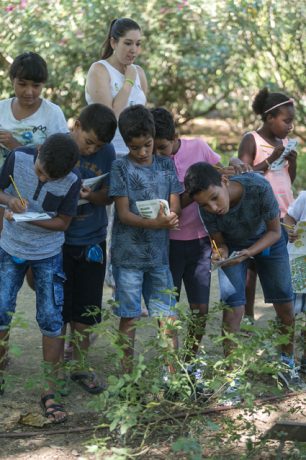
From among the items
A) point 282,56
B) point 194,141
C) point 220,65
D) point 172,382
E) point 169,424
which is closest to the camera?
point 172,382

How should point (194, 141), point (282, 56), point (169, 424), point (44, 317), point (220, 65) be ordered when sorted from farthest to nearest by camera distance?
point (220, 65) → point (282, 56) → point (194, 141) → point (44, 317) → point (169, 424)

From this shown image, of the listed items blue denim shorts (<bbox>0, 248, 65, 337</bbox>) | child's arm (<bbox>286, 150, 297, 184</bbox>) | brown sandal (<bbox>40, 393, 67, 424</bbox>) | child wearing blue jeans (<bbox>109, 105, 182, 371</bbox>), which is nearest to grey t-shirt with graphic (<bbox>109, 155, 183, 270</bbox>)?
child wearing blue jeans (<bbox>109, 105, 182, 371</bbox>)

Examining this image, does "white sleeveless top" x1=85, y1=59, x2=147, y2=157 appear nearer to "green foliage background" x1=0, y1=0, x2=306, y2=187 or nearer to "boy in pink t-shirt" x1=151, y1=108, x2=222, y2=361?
"boy in pink t-shirt" x1=151, y1=108, x2=222, y2=361

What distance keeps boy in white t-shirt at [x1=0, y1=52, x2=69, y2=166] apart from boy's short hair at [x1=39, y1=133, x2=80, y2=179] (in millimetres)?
554

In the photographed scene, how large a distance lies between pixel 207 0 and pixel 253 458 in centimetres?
800

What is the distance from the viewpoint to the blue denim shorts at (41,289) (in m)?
4.59

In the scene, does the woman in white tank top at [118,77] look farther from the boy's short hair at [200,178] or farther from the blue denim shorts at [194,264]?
the boy's short hair at [200,178]

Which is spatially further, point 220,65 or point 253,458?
point 220,65

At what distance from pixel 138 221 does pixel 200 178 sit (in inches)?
15.5

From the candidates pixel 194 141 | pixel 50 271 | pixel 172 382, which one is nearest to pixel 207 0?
pixel 194 141

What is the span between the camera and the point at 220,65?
11.5 m

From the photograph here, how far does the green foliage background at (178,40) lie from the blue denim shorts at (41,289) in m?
6.36

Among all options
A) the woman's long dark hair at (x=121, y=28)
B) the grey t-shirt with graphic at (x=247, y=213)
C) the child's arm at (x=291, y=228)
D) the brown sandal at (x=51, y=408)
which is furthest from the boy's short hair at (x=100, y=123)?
the brown sandal at (x=51, y=408)

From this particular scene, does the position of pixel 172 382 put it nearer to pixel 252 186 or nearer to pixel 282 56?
pixel 252 186
